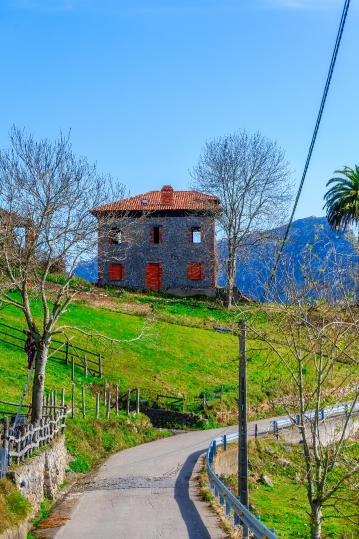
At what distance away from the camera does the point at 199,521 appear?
17.5 meters

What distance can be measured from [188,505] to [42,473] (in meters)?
3.99

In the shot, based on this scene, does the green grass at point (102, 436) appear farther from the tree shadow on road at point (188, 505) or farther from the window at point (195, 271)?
the window at point (195, 271)

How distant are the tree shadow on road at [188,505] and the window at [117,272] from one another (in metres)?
38.9

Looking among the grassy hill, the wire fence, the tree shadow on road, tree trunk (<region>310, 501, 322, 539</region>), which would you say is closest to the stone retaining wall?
the tree shadow on road

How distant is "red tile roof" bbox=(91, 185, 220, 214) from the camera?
66375mm

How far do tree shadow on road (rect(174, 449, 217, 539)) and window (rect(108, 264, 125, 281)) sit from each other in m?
38.9

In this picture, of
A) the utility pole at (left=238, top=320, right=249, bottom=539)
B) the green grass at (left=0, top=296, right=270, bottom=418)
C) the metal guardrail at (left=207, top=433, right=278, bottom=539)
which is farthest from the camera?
the green grass at (left=0, top=296, right=270, bottom=418)

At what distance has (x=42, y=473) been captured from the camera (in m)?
20.0

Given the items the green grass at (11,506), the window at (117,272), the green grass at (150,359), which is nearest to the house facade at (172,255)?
the window at (117,272)

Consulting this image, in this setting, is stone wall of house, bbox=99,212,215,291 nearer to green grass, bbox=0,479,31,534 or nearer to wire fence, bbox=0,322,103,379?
wire fence, bbox=0,322,103,379

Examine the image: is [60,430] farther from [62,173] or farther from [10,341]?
[10,341]

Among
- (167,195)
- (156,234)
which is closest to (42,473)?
(156,234)

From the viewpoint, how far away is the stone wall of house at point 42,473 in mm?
17047

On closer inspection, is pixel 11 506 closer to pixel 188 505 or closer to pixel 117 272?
pixel 188 505
